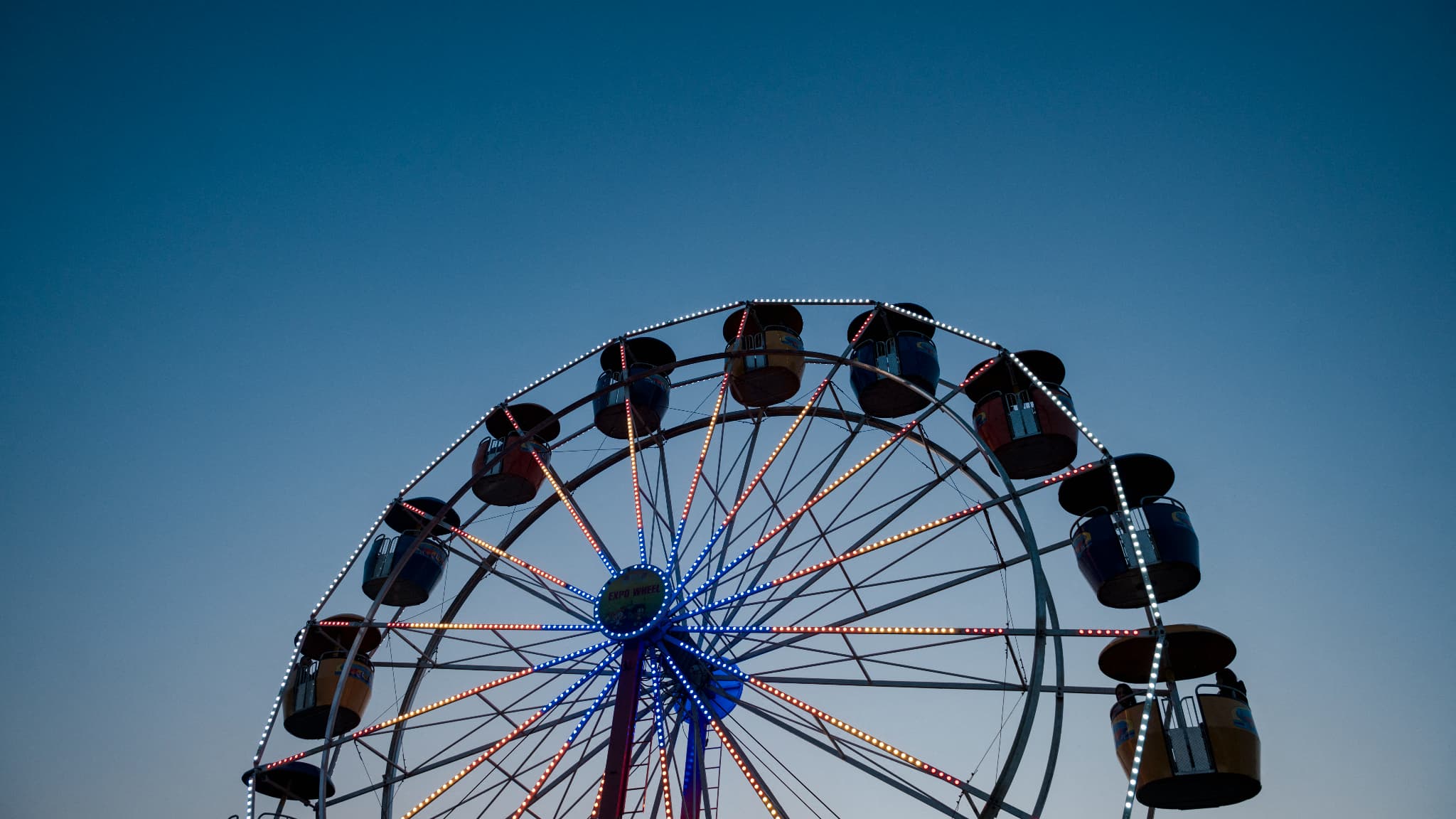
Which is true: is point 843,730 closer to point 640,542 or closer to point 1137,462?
point 640,542

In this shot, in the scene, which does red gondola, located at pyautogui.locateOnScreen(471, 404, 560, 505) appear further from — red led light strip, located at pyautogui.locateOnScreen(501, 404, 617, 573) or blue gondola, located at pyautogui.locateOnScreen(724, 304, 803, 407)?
blue gondola, located at pyautogui.locateOnScreen(724, 304, 803, 407)

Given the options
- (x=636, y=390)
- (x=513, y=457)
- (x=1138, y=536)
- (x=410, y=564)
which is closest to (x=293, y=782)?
(x=410, y=564)

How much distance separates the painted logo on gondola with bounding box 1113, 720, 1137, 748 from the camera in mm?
10938

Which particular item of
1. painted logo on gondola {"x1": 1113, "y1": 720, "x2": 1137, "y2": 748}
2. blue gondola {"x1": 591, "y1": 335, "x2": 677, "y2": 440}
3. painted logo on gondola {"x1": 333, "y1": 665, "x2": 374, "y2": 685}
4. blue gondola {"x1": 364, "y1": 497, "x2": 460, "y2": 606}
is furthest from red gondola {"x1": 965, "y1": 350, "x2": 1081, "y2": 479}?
painted logo on gondola {"x1": 333, "y1": 665, "x2": 374, "y2": 685}

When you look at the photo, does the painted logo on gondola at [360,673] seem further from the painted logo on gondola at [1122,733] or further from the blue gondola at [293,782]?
the painted logo on gondola at [1122,733]

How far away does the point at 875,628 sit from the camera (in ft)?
31.3

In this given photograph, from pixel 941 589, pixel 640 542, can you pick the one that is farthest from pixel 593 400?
pixel 941 589

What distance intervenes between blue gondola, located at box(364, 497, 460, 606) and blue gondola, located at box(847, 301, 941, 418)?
229 inches

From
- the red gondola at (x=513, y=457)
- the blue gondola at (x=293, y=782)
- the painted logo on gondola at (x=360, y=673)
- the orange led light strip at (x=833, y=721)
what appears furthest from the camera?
the red gondola at (x=513, y=457)

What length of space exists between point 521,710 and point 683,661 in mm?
2926

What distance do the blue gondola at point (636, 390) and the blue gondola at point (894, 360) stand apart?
2.63 metres

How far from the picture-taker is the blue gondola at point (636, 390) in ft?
45.9

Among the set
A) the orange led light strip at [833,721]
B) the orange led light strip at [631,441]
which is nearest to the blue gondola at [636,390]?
the orange led light strip at [631,441]

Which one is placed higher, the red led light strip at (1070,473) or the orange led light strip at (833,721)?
the red led light strip at (1070,473)
